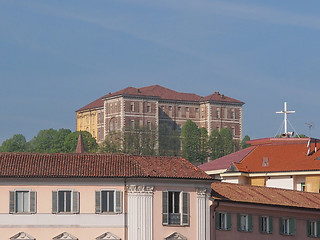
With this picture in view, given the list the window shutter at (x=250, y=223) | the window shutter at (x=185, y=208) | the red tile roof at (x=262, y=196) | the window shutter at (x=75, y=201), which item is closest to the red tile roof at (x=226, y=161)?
the red tile roof at (x=262, y=196)

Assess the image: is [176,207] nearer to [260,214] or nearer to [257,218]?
[257,218]

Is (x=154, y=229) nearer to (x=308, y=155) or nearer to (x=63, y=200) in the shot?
(x=63, y=200)

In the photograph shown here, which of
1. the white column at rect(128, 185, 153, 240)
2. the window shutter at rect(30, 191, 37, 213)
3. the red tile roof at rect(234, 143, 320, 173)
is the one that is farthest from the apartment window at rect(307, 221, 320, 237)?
the window shutter at rect(30, 191, 37, 213)

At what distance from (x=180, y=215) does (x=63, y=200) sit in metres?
6.59

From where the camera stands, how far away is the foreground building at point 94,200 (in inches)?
2758

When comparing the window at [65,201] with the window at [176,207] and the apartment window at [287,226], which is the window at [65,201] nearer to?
the window at [176,207]

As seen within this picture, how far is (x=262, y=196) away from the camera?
267 ft

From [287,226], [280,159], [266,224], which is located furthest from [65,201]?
[280,159]

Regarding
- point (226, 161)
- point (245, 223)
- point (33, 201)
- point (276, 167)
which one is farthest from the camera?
point (226, 161)

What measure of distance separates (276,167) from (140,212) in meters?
36.9

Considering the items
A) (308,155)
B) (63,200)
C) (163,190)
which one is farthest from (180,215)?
(308,155)

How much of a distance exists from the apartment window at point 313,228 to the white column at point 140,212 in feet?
50.4

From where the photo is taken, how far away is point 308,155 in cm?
10706

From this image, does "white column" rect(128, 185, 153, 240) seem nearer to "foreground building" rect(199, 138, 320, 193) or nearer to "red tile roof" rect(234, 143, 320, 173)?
"foreground building" rect(199, 138, 320, 193)
